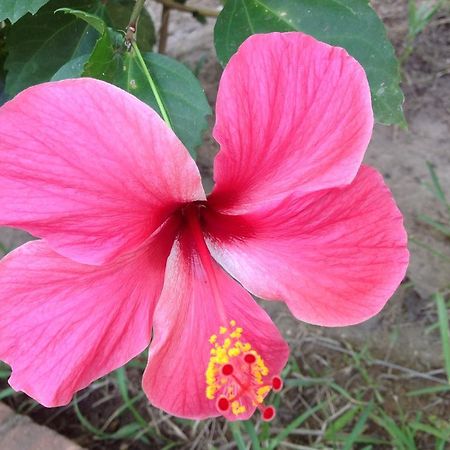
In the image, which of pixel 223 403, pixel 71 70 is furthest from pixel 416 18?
pixel 223 403

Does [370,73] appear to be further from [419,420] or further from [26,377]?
[419,420]

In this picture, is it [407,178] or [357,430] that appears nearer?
[357,430]

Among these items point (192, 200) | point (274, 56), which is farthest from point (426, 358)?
point (274, 56)

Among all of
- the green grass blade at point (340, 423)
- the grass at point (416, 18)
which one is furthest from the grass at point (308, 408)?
the grass at point (416, 18)

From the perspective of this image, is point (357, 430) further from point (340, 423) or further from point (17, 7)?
point (17, 7)

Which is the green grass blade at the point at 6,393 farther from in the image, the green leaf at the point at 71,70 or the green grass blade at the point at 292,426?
the green leaf at the point at 71,70

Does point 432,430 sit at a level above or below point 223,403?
below
